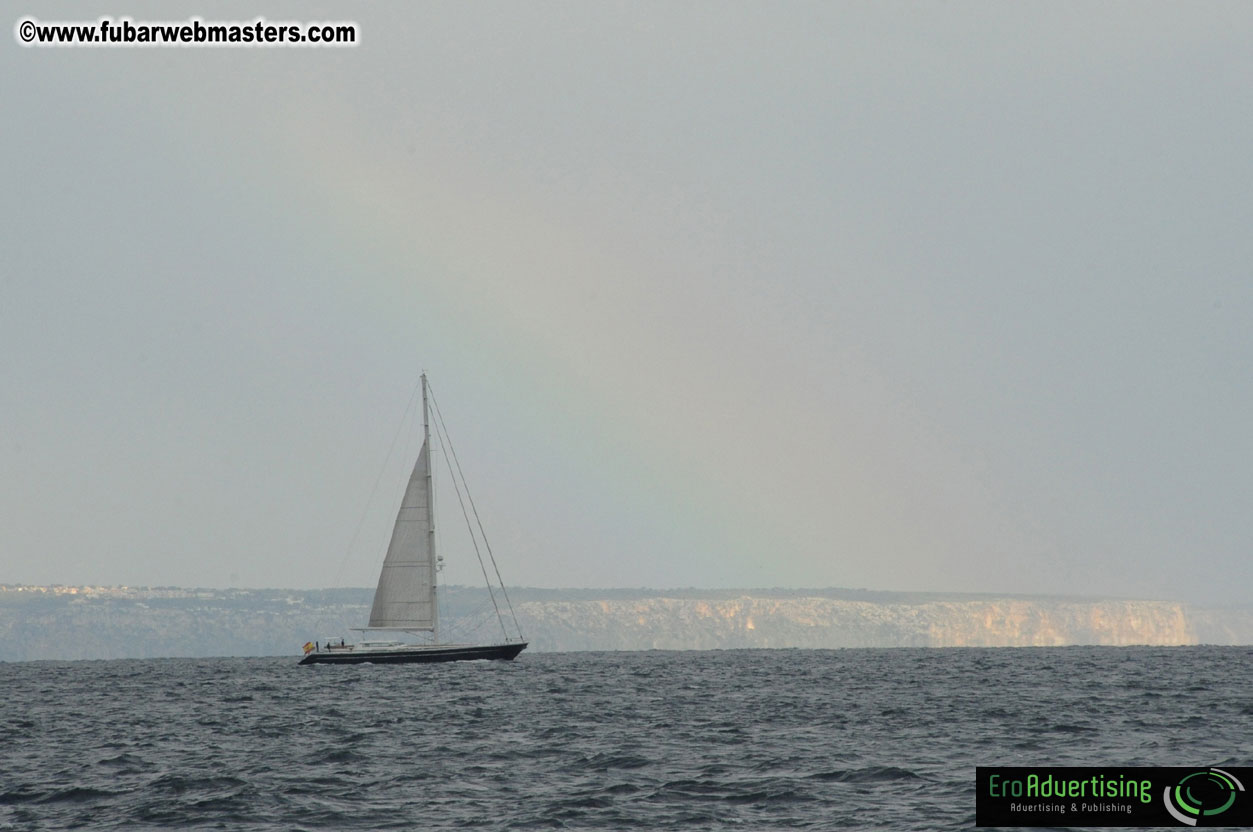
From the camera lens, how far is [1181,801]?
2412 centimetres

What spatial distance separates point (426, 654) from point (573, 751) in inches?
2496

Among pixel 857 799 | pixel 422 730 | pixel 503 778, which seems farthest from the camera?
pixel 422 730

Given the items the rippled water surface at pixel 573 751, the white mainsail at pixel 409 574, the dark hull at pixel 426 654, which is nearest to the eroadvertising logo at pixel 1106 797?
the rippled water surface at pixel 573 751

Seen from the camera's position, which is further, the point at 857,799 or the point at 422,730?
the point at 422,730

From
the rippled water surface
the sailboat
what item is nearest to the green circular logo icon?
the rippled water surface

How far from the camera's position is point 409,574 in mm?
103312

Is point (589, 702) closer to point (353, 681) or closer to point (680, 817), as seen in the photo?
point (353, 681)

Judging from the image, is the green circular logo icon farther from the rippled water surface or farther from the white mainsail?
the white mainsail

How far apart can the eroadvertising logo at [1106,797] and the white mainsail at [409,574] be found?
80.0 m

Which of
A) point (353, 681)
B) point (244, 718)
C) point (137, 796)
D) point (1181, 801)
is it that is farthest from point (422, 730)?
point (353, 681)

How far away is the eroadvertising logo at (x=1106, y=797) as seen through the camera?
24.3m

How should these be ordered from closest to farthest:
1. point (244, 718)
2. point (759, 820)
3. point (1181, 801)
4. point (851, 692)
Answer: point (1181, 801) → point (759, 820) → point (244, 718) → point (851, 692)

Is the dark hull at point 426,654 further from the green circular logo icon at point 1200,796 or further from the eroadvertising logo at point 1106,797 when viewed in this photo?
→ the green circular logo icon at point 1200,796

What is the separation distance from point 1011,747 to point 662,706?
74.8ft
